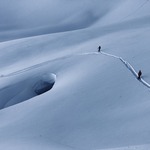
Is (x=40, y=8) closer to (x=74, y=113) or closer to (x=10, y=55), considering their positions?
(x=10, y=55)

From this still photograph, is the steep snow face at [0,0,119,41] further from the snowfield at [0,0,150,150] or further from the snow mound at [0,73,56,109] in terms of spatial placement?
the snow mound at [0,73,56,109]

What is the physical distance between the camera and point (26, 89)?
19469 mm

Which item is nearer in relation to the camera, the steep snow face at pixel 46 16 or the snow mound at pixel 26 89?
the snow mound at pixel 26 89

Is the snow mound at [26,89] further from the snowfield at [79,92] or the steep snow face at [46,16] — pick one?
the steep snow face at [46,16]

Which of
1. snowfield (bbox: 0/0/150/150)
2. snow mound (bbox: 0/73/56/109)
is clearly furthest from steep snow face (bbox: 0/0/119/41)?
snow mound (bbox: 0/73/56/109)

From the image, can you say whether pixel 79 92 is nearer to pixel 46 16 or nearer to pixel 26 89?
pixel 26 89

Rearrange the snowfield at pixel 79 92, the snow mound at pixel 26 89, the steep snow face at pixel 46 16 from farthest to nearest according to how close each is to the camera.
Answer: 1. the steep snow face at pixel 46 16
2. the snow mound at pixel 26 89
3. the snowfield at pixel 79 92

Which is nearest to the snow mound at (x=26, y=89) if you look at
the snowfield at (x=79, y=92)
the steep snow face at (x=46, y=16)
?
the snowfield at (x=79, y=92)

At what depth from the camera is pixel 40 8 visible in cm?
4569

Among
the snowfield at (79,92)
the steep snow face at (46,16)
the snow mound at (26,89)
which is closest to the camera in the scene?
the snowfield at (79,92)

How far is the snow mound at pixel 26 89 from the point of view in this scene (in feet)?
61.2

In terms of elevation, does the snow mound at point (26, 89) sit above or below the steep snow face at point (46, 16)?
below

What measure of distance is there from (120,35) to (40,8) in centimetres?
2263

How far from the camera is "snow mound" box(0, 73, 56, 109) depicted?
61.2ft
